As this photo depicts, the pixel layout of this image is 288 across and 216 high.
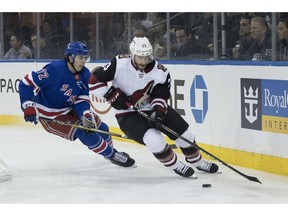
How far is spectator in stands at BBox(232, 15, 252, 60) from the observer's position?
549 cm

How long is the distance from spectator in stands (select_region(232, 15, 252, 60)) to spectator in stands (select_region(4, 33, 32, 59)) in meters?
3.28

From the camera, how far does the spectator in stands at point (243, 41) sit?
549 cm

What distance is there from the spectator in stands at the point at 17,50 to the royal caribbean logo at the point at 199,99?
303 cm

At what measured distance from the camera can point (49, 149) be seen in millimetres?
6312

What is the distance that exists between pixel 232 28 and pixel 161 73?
1.17 metres

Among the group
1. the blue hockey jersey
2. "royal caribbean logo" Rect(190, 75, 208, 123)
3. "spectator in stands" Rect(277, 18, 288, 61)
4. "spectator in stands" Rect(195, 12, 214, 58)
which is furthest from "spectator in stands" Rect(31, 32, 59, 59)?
"spectator in stands" Rect(277, 18, 288, 61)

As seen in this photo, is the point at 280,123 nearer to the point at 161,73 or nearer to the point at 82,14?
the point at 161,73

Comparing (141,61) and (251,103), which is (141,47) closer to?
(141,61)

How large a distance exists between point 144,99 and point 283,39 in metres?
1.08

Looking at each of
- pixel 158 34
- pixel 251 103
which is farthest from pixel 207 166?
pixel 158 34

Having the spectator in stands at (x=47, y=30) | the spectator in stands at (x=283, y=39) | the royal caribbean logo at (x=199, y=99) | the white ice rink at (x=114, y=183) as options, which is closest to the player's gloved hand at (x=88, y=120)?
the white ice rink at (x=114, y=183)

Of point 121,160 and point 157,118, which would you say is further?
point 121,160

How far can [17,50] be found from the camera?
833 cm

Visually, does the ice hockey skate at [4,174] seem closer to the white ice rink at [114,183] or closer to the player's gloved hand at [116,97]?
the white ice rink at [114,183]
